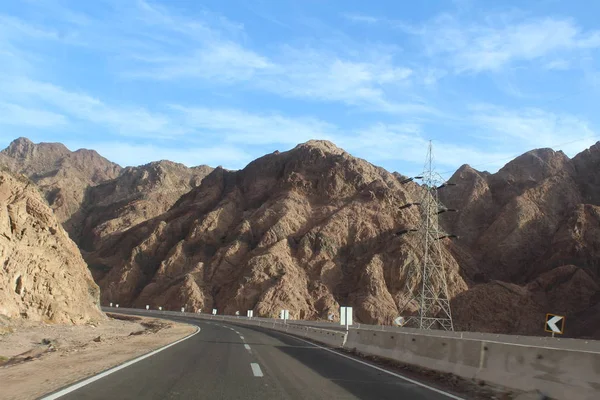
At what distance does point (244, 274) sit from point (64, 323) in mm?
45448

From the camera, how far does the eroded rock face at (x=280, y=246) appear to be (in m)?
79.1

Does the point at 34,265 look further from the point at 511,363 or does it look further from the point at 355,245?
the point at 355,245

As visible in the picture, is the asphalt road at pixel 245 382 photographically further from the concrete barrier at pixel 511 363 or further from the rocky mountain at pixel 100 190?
the rocky mountain at pixel 100 190

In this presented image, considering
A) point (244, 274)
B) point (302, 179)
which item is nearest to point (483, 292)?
point (244, 274)

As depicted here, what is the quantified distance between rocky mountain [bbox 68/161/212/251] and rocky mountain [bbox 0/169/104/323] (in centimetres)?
8156

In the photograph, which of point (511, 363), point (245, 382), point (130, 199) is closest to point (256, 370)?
point (245, 382)

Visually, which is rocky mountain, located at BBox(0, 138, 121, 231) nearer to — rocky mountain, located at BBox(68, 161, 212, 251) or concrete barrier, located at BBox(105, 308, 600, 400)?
rocky mountain, located at BBox(68, 161, 212, 251)

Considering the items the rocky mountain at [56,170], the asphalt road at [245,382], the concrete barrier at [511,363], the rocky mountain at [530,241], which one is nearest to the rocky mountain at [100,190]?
the rocky mountain at [56,170]

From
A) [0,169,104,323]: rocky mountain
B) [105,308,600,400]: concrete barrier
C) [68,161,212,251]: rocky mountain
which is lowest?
[105,308,600,400]: concrete barrier

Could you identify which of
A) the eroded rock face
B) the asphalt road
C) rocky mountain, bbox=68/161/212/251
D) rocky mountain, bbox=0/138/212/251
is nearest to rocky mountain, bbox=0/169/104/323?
the asphalt road

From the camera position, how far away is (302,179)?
4008 inches

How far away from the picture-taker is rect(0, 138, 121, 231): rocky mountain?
148 meters

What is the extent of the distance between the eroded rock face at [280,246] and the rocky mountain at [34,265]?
119 ft

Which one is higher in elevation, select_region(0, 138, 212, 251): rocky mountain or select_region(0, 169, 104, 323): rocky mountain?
select_region(0, 138, 212, 251): rocky mountain
